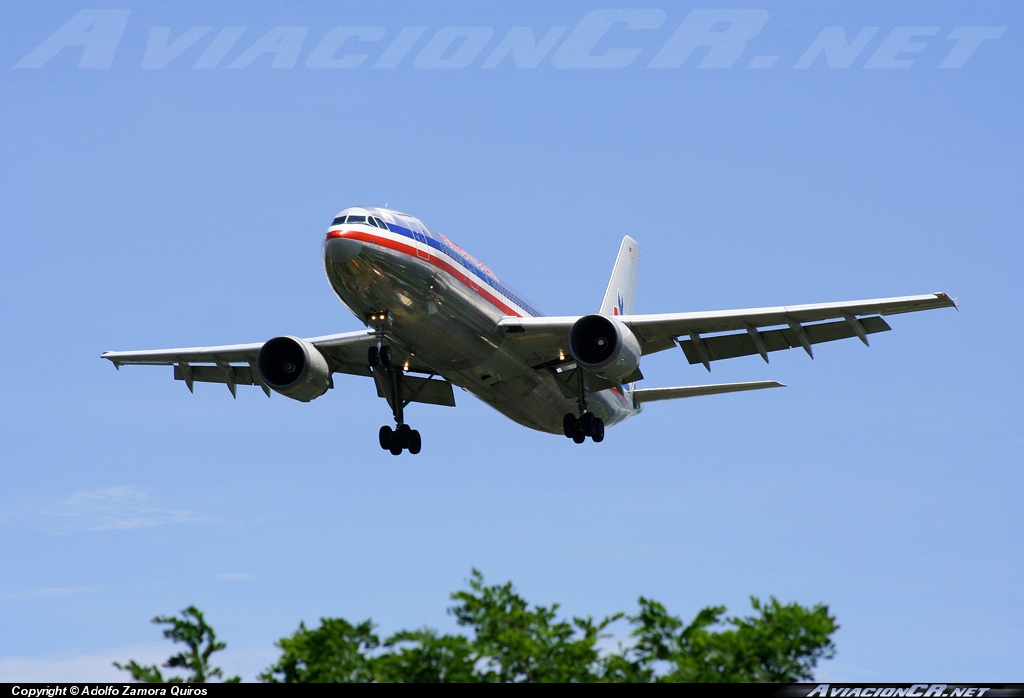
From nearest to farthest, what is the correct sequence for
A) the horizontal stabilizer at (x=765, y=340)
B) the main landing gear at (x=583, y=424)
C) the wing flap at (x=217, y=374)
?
the horizontal stabilizer at (x=765, y=340), the main landing gear at (x=583, y=424), the wing flap at (x=217, y=374)

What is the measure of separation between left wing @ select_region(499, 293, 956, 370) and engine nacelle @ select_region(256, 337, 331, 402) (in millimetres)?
5170

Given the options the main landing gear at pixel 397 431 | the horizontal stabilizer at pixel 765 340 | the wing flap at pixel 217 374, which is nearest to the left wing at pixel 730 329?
the horizontal stabilizer at pixel 765 340

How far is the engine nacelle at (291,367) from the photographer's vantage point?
123ft

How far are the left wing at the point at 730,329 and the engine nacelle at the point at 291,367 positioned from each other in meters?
5.17

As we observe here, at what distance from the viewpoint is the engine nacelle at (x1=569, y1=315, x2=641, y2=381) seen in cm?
3538

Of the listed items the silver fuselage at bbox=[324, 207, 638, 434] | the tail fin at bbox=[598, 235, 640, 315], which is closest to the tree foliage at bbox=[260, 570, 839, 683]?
the silver fuselage at bbox=[324, 207, 638, 434]

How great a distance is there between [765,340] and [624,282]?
12.7 metres

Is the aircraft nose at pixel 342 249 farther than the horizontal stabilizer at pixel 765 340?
No

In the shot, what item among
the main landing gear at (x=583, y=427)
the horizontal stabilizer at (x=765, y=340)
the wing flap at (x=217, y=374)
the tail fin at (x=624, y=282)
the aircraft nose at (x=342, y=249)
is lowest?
the main landing gear at (x=583, y=427)

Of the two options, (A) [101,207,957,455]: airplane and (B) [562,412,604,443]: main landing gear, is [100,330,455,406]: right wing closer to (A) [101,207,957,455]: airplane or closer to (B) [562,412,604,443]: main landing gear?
(A) [101,207,957,455]: airplane

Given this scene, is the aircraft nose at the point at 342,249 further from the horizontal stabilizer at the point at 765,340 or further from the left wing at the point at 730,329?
the horizontal stabilizer at the point at 765,340

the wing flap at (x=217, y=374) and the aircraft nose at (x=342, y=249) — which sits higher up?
the wing flap at (x=217, y=374)

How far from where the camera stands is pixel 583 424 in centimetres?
3916
